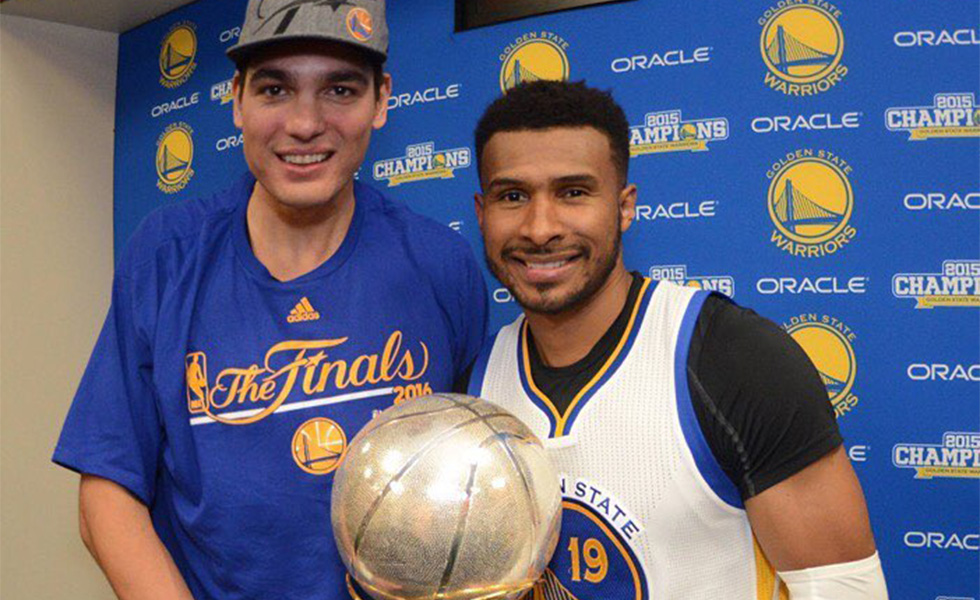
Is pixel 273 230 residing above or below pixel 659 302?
above

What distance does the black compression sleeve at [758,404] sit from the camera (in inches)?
55.4

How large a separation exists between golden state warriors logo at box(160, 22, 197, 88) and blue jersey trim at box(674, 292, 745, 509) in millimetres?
3175

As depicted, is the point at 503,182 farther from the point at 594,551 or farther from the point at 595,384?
the point at 594,551

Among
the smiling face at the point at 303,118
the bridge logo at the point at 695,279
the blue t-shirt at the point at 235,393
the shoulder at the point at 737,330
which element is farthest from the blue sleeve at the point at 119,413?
the bridge logo at the point at 695,279

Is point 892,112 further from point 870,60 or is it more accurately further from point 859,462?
point 859,462

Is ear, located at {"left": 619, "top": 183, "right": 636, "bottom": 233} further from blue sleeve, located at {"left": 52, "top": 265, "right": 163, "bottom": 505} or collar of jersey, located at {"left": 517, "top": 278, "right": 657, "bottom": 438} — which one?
blue sleeve, located at {"left": 52, "top": 265, "right": 163, "bottom": 505}

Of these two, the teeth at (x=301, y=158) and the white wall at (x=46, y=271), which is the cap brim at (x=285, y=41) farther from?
the white wall at (x=46, y=271)

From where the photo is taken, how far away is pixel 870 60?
2656mm

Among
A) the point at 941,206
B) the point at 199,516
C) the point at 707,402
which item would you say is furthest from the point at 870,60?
the point at 199,516

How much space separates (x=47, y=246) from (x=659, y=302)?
11.2ft

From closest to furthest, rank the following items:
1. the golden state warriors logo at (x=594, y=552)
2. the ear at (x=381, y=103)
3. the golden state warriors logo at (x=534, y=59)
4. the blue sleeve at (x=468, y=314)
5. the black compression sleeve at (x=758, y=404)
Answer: the black compression sleeve at (x=758, y=404) < the golden state warriors logo at (x=594, y=552) < the ear at (x=381, y=103) < the blue sleeve at (x=468, y=314) < the golden state warriors logo at (x=534, y=59)

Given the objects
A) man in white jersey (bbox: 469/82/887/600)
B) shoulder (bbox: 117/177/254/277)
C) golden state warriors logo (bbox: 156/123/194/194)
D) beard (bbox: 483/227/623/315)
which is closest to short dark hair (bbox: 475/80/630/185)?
man in white jersey (bbox: 469/82/887/600)

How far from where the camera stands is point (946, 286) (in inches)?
102

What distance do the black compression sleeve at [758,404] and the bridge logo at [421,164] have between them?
188 centimetres
